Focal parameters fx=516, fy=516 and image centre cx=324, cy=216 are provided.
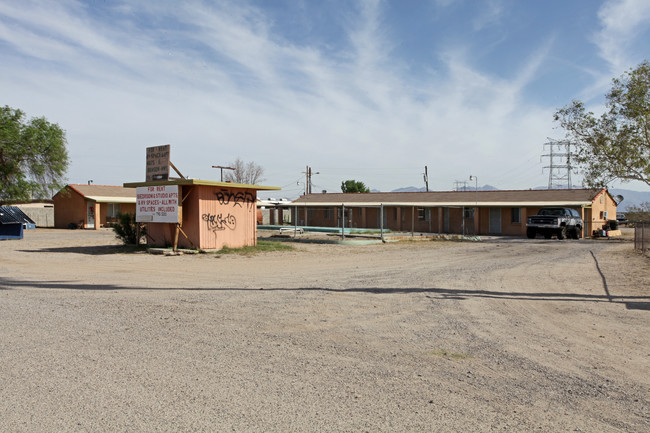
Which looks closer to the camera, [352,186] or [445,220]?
[445,220]

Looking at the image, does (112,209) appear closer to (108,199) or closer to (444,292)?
(108,199)

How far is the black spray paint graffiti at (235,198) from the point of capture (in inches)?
805

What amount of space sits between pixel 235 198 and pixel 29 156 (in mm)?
25430

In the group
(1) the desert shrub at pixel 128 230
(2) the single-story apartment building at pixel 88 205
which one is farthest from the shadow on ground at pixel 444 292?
(2) the single-story apartment building at pixel 88 205

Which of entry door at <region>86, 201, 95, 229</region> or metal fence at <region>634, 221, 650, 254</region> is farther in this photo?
entry door at <region>86, 201, 95, 229</region>

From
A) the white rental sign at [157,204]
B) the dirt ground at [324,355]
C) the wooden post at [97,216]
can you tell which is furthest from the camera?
the wooden post at [97,216]

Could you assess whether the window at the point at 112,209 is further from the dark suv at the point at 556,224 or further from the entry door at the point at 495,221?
the dark suv at the point at 556,224

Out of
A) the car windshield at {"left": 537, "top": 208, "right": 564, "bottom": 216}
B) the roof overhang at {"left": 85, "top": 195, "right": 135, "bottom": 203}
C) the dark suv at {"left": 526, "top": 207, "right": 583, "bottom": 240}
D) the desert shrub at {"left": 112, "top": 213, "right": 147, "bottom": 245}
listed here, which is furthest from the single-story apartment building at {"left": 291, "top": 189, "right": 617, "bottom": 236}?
the roof overhang at {"left": 85, "top": 195, "right": 135, "bottom": 203}

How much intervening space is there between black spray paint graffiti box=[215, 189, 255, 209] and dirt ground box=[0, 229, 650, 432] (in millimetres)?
8531

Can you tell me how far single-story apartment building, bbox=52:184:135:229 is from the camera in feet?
137

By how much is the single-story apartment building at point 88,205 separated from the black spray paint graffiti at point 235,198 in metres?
24.4

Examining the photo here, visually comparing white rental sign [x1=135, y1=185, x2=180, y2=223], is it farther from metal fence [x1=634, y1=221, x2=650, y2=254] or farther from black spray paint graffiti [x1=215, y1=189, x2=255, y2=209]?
metal fence [x1=634, y1=221, x2=650, y2=254]

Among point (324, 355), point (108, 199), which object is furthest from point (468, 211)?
point (324, 355)

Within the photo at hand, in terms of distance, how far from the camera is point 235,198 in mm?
21031
